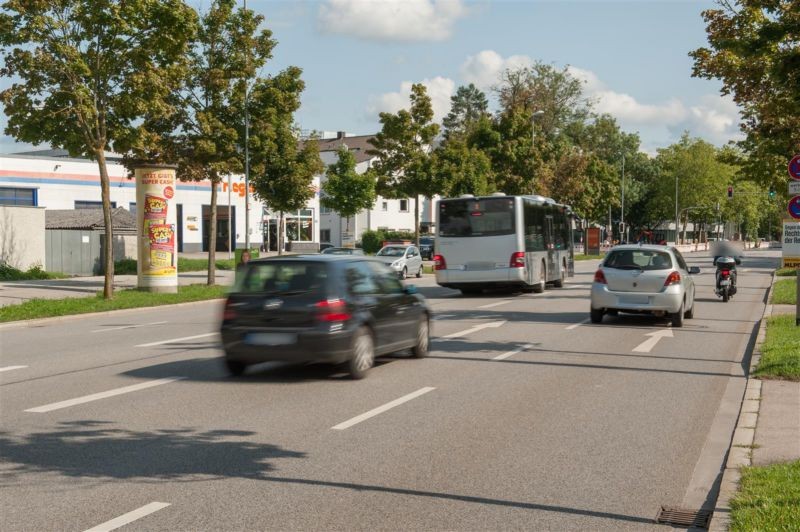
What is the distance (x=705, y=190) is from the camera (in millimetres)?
113812

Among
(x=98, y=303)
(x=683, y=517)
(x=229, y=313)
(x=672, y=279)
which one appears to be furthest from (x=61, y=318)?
(x=683, y=517)

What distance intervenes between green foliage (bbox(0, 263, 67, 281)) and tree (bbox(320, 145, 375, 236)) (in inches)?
1336

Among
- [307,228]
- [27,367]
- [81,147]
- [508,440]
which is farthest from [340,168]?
[508,440]

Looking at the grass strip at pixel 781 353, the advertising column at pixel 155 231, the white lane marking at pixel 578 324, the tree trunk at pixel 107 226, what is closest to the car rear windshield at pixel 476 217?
the white lane marking at pixel 578 324

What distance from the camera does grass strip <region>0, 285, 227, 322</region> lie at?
2030 centimetres

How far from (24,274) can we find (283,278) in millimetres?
27275

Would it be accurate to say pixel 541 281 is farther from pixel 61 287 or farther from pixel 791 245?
pixel 61 287

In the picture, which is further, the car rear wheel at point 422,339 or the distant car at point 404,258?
the distant car at point 404,258

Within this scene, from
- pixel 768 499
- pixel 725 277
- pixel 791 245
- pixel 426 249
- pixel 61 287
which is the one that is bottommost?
pixel 768 499

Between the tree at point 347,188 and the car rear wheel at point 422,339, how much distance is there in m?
54.6

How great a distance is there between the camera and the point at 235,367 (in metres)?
10.9

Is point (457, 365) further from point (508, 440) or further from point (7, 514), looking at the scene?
point (7, 514)

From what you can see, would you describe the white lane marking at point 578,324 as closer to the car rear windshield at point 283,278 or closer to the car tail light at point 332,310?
the car tail light at point 332,310

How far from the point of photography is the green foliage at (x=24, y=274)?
33906mm
